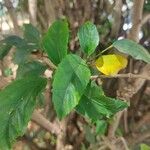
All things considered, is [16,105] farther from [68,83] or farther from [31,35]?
[31,35]

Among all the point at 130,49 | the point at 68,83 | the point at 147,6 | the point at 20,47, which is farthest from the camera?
the point at 147,6

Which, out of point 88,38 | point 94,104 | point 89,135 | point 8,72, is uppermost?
point 88,38

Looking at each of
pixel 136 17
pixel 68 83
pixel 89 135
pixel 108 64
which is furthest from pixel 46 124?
pixel 68 83

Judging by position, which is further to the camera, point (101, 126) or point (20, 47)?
point (101, 126)

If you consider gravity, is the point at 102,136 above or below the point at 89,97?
below

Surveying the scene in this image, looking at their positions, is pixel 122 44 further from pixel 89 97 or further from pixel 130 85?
pixel 130 85

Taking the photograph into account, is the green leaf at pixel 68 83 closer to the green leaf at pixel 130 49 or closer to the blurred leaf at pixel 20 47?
the green leaf at pixel 130 49

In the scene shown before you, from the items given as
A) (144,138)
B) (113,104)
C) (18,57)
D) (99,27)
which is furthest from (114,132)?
(113,104)
